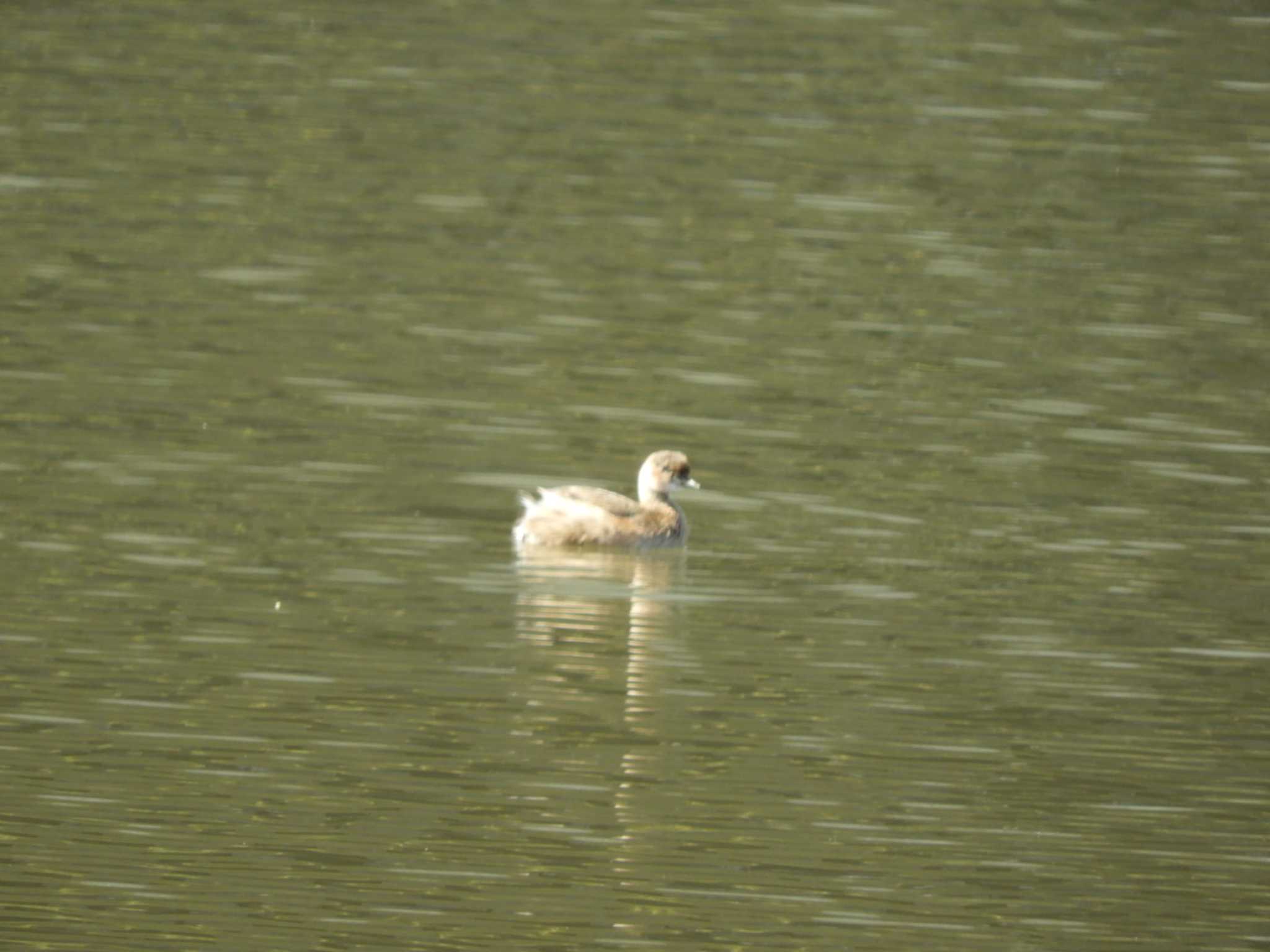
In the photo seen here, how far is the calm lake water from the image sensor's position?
10.0 metres

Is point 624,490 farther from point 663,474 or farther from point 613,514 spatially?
point 613,514

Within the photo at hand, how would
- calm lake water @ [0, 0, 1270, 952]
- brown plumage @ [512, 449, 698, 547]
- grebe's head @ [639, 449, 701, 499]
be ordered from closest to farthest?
calm lake water @ [0, 0, 1270, 952] < brown plumage @ [512, 449, 698, 547] < grebe's head @ [639, 449, 701, 499]

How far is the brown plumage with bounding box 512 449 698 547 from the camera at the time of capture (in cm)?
1445

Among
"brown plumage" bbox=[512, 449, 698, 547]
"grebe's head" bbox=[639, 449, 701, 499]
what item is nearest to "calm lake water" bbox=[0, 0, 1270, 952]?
"brown plumage" bbox=[512, 449, 698, 547]

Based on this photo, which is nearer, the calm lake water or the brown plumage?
the calm lake water

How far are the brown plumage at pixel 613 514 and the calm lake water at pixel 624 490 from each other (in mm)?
178

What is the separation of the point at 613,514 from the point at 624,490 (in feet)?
4.25

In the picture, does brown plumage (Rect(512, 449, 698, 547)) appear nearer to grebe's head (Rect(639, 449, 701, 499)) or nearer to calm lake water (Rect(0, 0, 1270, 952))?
grebe's head (Rect(639, 449, 701, 499))

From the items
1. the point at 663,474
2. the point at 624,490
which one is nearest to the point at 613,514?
the point at 663,474

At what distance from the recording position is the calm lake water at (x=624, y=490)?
1003 centimetres

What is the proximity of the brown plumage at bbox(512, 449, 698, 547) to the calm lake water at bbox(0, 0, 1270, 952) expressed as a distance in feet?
0.58

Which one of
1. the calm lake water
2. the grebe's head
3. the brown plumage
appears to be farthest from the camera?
the grebe's head

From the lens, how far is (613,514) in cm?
1484

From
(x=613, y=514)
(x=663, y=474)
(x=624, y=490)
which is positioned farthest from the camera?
(x=624, y=490)
